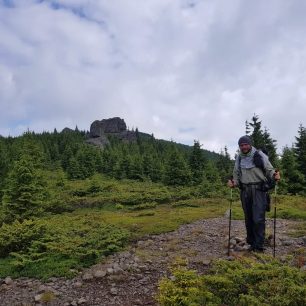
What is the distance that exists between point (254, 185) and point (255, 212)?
72 centimetres

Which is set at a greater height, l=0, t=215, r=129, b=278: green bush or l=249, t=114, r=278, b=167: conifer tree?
l=249, t=114, r=278, b=167: conifer tree

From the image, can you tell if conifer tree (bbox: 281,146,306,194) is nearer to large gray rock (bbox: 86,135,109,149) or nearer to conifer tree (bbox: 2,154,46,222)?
conifer tree (bbox: 2,154,46,222)

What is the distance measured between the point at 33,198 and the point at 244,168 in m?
14.0

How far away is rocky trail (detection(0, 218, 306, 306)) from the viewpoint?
331 inches

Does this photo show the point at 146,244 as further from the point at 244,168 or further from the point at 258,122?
the point at 258,122

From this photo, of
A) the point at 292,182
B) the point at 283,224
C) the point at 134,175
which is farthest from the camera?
the point at 134,175

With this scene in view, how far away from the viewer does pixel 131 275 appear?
30.9 feet

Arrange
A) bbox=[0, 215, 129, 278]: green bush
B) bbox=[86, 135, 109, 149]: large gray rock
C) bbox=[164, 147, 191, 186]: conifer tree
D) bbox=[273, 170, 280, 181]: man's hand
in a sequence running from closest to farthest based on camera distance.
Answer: bbox=[273, 170, 280, 181]: man's hand
bbox=[0, 215, 129, 278]: green bush
bbox=[164, 147, 191, 186]: conifer tree
bbox=[86, 135, 109, 149]: large gray rock

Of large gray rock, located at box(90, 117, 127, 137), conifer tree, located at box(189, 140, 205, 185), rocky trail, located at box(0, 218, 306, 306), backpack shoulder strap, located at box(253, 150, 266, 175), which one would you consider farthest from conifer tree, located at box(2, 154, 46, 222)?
large gray rock, located at box(90, 117, 127, 137)

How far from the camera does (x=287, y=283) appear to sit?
5.52 metres

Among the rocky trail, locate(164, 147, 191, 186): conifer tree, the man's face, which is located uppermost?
locate(164, 147, 191, 186): conifer tree

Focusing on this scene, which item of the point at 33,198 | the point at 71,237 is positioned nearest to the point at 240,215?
the point at 71,237

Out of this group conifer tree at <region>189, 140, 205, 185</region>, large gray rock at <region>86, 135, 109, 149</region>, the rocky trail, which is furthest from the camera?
large gray rock at <region>86, 135, 109, 149</region>

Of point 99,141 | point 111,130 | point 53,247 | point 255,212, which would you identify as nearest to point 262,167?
point 255,212
